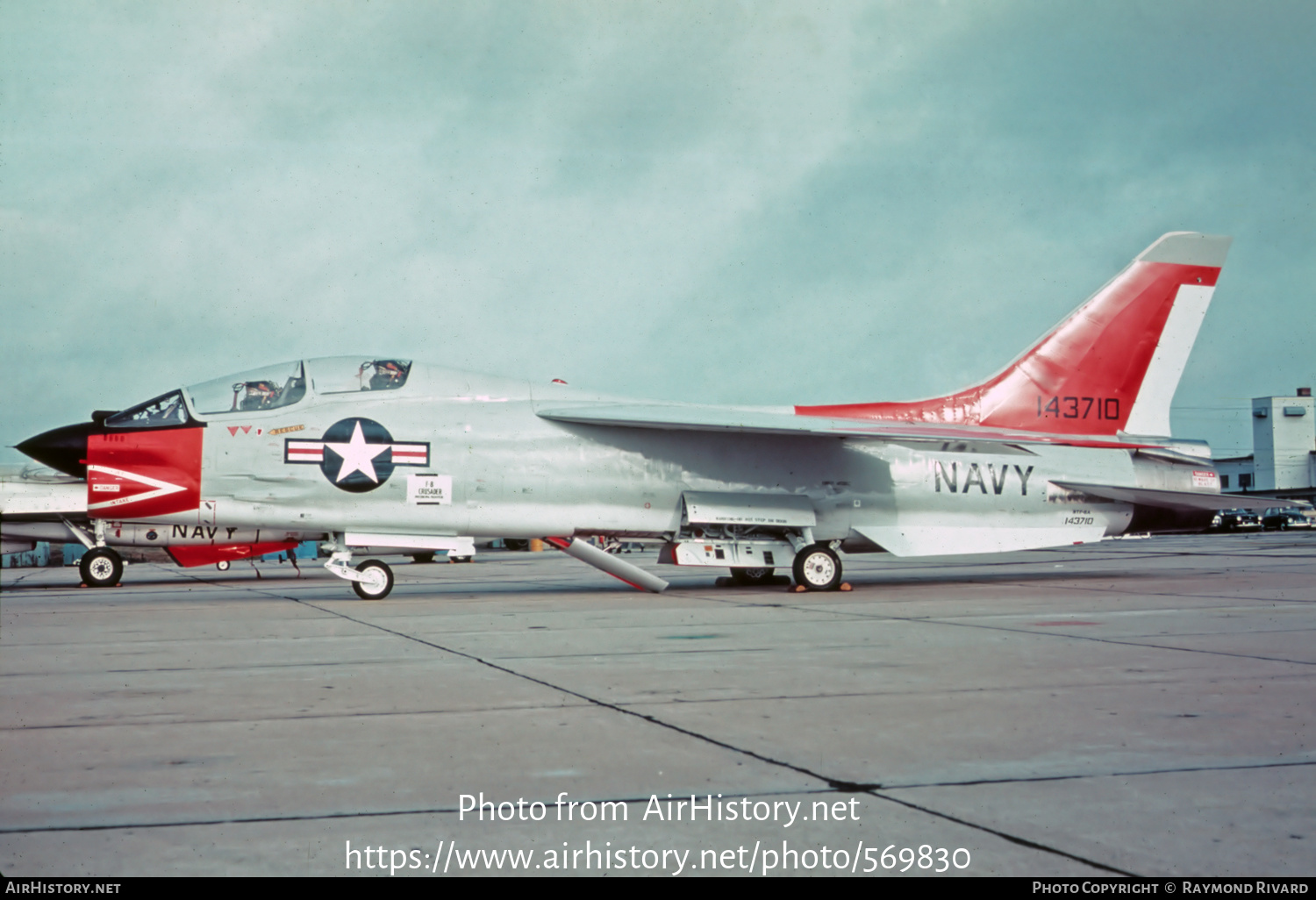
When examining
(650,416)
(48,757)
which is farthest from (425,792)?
(650,416)

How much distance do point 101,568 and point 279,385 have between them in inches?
389

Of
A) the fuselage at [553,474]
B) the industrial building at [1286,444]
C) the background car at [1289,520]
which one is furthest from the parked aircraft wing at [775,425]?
the industrial building at [1286,444]

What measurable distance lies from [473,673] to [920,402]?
35.2 ft

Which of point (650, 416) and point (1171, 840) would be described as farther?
point (650, 416)

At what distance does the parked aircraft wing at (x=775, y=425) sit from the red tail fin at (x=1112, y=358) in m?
1.41

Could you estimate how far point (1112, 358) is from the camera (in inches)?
623

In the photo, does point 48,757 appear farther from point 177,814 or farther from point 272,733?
point 177,814

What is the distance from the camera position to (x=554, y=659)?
678 cm

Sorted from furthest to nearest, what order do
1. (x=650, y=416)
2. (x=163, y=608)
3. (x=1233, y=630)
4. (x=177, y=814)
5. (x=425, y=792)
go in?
(x=650, y=416), (x=163, y=608), (x=1233, y=630), (x=425, y=792), (x=177, y=814)

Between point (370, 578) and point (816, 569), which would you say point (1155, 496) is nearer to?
point (816, 569)

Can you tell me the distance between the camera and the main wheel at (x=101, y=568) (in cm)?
1981

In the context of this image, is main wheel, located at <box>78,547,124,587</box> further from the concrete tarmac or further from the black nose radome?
the concrete tarmac

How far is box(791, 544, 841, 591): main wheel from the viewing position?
1370 centimetres

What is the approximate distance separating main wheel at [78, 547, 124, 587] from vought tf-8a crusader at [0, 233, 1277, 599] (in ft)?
21.0
